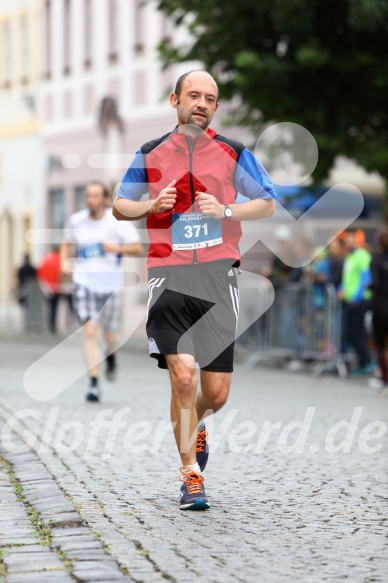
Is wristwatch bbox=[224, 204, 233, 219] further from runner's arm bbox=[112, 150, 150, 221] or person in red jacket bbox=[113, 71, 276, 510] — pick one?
runner's arm bbox=[112, 150, 150, 221]

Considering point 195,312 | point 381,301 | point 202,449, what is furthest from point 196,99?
point 381,301

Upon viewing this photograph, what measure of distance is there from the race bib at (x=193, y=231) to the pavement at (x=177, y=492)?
1.18 metres

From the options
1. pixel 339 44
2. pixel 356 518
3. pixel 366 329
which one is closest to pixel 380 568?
pixel 356 518

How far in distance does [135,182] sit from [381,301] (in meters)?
9.42

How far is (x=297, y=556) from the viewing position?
19.9 feet

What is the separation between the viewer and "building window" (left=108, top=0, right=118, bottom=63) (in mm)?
37156

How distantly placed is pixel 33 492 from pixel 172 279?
1.26 meters

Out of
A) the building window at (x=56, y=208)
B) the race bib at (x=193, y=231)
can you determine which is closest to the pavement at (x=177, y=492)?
the race bib at (x=193, y=231)

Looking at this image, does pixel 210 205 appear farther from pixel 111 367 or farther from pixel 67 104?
pixel 67 104

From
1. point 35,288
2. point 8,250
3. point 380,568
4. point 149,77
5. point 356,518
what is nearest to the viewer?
point 380,568

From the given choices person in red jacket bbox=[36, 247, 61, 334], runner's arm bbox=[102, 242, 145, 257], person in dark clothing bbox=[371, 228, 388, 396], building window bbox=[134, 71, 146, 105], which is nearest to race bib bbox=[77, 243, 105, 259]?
runner's arm bbox=[102, 242, 145, 257]

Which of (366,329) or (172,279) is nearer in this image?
(172,279)

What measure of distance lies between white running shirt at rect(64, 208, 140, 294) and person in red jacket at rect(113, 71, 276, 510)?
630cm

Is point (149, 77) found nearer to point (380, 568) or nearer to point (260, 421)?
point (260, 421)
